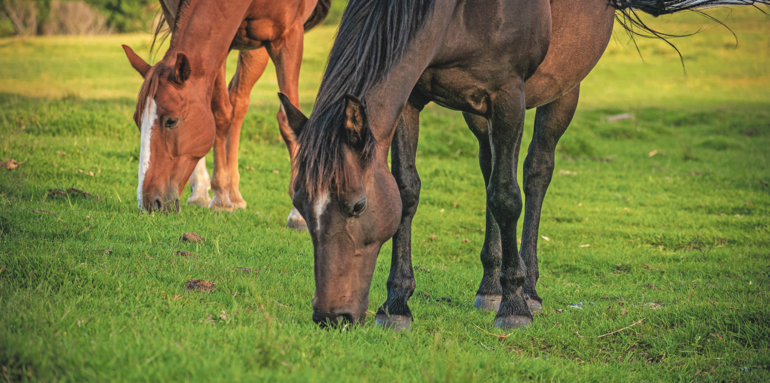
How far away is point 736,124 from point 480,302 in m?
15.5

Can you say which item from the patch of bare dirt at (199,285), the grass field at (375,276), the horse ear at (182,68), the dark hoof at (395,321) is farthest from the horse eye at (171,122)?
the dark hoof at (395,321)

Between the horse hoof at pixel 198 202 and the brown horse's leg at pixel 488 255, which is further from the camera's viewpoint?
the horse hoof at pixel 198 202

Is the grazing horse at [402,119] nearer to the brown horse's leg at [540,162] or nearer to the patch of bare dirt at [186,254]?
the brown horse's leg at [540,162]

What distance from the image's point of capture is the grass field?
8.85 feet

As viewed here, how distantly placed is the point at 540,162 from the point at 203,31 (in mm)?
3329

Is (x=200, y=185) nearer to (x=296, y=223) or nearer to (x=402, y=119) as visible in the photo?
(x=296, y=223)

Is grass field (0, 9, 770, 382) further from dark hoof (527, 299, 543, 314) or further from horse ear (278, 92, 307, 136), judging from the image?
horse ear (278, 92, 307, 136)

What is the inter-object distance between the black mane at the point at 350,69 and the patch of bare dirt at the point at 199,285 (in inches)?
51.7

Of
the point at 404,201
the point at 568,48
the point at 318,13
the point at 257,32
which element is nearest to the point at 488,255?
the point at 404,201

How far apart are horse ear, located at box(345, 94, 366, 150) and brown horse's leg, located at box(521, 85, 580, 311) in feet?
7.85

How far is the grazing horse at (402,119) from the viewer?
10.2ft

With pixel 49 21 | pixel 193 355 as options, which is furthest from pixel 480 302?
pixel 49 21

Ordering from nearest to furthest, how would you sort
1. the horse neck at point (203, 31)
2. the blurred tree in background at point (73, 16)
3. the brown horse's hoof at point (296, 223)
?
the horse neck at point (203, 31)
the brown horse's hoof at point (296, 223)
the blurred tree in background at point (73, 16)

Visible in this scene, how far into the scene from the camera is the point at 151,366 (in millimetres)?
2350
